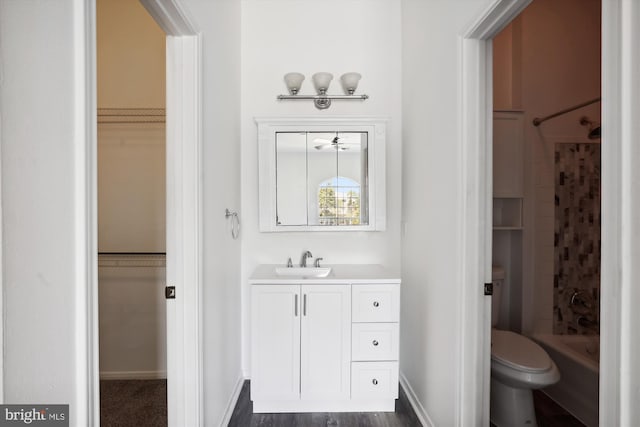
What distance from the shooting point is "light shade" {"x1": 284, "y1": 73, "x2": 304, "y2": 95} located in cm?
222

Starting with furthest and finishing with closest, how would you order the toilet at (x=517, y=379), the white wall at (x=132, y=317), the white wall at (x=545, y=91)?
1. the white wall at (x=545, y=91)
2. the white wall at (x=132, y=317)
3. the toilet at (x=517, y=379)

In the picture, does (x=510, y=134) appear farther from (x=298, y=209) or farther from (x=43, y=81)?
(x=43, y=81)

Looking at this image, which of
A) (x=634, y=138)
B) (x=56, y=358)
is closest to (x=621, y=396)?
(x=634, y=138)

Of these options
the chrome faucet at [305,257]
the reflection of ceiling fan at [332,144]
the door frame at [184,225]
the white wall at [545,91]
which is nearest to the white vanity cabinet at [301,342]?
the chrome faucet at [305,257]

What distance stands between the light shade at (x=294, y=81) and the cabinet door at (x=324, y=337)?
1.34m

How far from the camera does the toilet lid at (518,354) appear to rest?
170 cm

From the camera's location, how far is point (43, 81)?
674mm

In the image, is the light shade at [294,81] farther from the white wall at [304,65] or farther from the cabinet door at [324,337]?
the cabinet door at [324,337]

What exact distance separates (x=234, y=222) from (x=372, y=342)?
113 cm

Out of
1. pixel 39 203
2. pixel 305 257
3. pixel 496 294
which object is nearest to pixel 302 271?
pixel 305 257

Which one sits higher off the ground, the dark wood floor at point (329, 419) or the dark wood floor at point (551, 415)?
the dark wood floor at point (329, 419)

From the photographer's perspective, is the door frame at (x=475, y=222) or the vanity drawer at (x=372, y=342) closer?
the door frame at (x=475, y=222)

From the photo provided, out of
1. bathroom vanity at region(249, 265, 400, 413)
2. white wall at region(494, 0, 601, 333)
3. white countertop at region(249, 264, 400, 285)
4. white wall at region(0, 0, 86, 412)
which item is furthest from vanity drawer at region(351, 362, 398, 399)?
white wall at region(0, 0, 86, 412)

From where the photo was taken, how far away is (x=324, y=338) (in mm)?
1933
